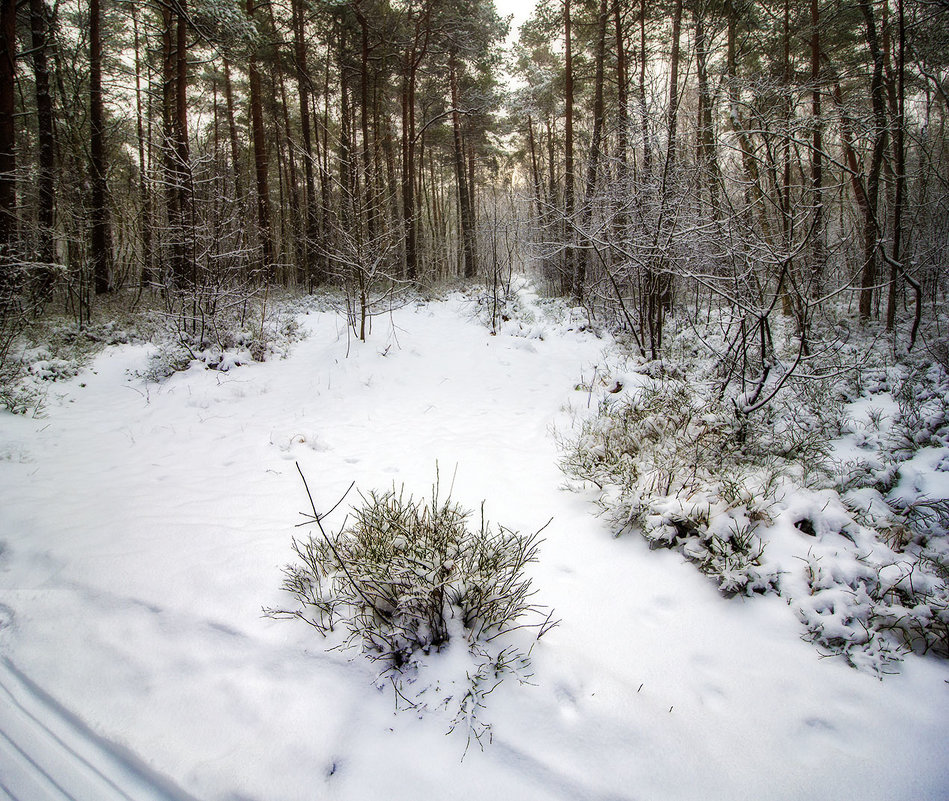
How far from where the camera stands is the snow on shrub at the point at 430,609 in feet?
5.67

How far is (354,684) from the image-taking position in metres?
1.73

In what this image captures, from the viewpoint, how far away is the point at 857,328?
8766 millimetres

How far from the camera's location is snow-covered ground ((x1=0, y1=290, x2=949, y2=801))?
143 cm

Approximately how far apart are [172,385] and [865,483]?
824 cm

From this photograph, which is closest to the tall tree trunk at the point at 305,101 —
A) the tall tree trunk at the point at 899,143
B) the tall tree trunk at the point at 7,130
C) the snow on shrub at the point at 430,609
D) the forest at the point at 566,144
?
the forest at the point at 566,144

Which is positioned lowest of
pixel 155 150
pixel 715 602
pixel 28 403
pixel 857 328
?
pixel 715 602

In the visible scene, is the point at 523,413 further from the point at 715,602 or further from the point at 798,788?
the point at 798,788

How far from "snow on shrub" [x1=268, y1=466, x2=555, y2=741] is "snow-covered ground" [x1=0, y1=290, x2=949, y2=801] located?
0.08 meters

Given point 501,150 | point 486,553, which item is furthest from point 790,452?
point 501,150

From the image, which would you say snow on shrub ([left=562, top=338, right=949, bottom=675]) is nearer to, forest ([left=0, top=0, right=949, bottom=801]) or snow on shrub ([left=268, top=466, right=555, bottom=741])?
forest ([left=0, top=0, right=949, bottom=801])

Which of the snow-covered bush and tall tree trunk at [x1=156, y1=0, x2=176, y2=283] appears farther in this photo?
tall tree trunk at [x1=156, y1=0, x2=176, y2=283]

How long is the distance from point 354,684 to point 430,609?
409mm

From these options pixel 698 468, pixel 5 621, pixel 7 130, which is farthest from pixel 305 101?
pixel 698 468

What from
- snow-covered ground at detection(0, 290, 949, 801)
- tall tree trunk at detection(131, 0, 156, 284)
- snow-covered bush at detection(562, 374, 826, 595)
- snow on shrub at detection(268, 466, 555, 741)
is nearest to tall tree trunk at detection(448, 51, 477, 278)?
tall tree trunk at detection(131, 0, 156, 284)
